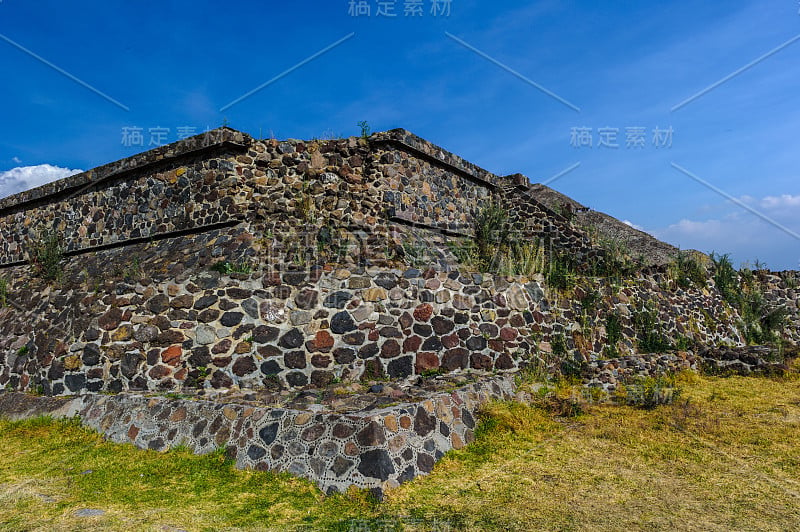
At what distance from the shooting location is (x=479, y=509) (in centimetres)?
507

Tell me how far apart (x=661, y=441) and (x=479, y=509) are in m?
3.38

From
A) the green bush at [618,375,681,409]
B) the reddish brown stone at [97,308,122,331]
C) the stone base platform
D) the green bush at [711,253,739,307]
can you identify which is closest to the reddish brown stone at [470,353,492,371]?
the stone base platform

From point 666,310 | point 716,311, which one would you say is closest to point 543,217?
point 666,310

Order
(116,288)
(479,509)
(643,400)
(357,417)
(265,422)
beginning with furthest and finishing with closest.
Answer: (116,288), (643,400), (265,422), (357,417), (479,509)

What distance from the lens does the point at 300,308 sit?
904 cm

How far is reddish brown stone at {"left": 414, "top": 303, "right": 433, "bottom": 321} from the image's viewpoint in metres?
9.33

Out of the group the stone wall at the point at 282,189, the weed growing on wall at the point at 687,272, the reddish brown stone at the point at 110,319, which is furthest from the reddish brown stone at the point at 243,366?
the weed growing on wall at the point at 687,272

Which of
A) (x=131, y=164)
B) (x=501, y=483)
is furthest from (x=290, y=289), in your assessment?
(x=131, y=164)

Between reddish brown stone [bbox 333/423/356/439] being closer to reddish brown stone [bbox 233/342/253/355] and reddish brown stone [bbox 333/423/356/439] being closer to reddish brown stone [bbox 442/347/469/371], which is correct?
reddish brown stone [bbox 233/342/253/355]

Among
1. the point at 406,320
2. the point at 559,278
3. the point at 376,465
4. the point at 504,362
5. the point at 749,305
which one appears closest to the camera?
the point at 376,465

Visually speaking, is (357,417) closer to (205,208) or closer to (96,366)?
(96,366)

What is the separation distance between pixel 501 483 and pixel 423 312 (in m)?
4.00

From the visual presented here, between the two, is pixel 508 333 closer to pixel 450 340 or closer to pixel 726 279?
pixel 450 340

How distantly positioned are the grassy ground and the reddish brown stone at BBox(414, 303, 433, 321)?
2162 mm
